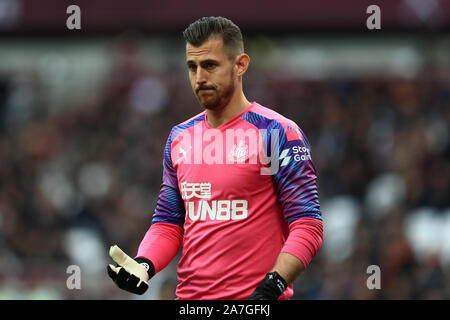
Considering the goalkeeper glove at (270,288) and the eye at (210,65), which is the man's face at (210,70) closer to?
the eye at (210,65)

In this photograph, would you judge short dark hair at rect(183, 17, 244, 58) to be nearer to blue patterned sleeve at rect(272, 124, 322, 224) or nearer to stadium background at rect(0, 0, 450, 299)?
blue patterned sleeve at rect(272, 124, 322, 224)

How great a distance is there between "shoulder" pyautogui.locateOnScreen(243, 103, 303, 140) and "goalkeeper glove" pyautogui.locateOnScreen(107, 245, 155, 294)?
102 cm

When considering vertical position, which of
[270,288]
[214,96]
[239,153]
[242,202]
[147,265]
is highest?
[214,96]

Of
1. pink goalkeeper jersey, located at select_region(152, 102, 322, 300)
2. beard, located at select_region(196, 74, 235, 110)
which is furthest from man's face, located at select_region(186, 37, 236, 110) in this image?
pink goalkeeper jersey, located at select_region(152, 102, 322, 300)

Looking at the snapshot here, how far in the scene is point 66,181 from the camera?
14.1 metres

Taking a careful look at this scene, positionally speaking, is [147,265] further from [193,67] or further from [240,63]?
[240,63]

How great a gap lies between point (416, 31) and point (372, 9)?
170 cm

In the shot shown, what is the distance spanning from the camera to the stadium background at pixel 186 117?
35.4 feet

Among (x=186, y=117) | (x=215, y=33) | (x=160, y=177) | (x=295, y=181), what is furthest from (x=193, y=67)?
(x=186, y=117)

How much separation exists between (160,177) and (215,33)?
9366 millimetres

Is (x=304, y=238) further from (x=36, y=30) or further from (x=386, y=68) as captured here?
(x=36, y=30)

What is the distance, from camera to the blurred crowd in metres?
10.5

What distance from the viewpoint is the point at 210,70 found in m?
4.36

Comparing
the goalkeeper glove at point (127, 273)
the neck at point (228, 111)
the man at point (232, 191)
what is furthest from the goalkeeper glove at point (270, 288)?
the neck at point (228, 111)
